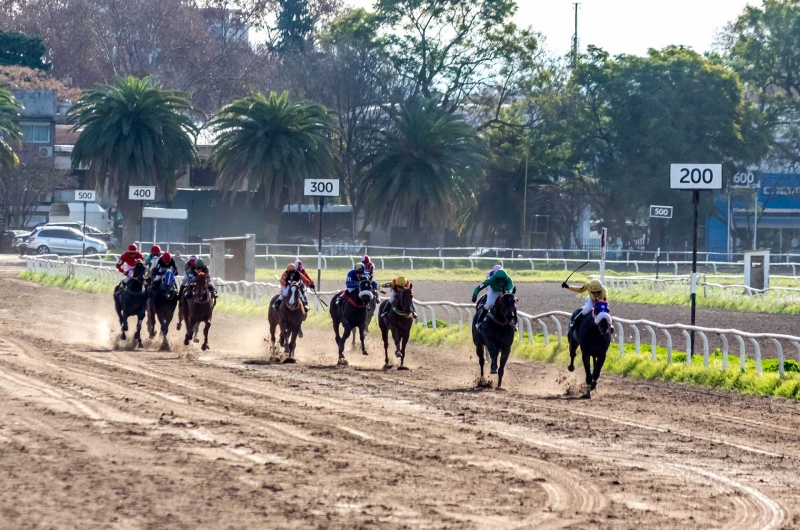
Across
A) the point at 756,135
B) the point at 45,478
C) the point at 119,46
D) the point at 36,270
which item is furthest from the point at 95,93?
the point at 45,478

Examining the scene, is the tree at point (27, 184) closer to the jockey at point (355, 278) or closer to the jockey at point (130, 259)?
the jockey at point (130, 259)

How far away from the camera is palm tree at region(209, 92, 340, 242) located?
180ft

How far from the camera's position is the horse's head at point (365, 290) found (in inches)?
756

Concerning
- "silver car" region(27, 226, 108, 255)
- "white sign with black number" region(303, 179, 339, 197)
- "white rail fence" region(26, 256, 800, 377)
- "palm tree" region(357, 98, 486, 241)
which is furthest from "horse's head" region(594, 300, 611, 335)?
"silver car" region(27, 226, 108, 255)

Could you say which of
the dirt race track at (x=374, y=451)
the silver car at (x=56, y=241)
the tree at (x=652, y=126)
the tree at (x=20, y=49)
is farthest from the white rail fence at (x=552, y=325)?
the tree at (x=20, y=49)

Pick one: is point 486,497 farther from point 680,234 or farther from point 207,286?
point 680,234

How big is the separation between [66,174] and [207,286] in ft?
177

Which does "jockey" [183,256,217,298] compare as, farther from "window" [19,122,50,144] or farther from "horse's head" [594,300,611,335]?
"window" [19,122,50,144]

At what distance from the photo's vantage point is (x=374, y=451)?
10.1 metres

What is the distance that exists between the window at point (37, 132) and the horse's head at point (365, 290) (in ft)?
199

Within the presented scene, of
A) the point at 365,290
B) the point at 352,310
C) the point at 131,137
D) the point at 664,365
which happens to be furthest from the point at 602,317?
the point at 131,137

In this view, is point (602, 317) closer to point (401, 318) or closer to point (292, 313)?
point (401, 318)

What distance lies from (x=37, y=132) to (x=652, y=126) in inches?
1503

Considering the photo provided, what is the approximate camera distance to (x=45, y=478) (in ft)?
27.7
